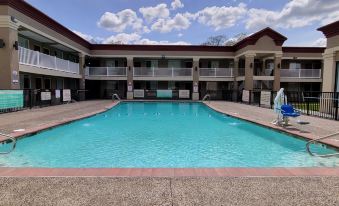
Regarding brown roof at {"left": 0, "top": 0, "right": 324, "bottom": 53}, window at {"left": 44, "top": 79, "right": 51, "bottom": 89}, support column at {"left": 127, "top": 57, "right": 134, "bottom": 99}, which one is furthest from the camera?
support column at {"left": 127, "top": 57, "right": 134, "bottom": 99}

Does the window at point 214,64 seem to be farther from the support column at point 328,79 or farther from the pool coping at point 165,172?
the pool coping at point 165,172

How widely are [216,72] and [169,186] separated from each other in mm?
27315

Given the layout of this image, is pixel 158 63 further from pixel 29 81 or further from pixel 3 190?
pixel 3 190

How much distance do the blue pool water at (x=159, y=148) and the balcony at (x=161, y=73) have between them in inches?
741

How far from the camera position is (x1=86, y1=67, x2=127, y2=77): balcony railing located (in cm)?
3000

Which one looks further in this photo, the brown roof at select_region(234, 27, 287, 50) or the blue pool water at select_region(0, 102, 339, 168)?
the brown roof at select_region(234, 27, 287, 50)

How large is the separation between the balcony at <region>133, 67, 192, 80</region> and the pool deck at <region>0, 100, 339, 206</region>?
85.1 feet

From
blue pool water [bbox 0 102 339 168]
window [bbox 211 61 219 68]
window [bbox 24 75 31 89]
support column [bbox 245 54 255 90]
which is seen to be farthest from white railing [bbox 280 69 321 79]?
window [bbox 24 75 31 89]

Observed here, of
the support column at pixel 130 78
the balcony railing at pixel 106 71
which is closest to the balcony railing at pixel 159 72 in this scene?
the support column at pixel 130 78

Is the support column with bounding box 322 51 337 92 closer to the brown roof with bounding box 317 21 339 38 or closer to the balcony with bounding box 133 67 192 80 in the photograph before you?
the brown roof with bounding box 317 21 339 38

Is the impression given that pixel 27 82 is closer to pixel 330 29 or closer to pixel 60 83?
pixel 60 83

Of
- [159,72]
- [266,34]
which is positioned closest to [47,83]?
[159,72]

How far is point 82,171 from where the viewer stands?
4613 mm

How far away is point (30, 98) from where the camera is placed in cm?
1698
